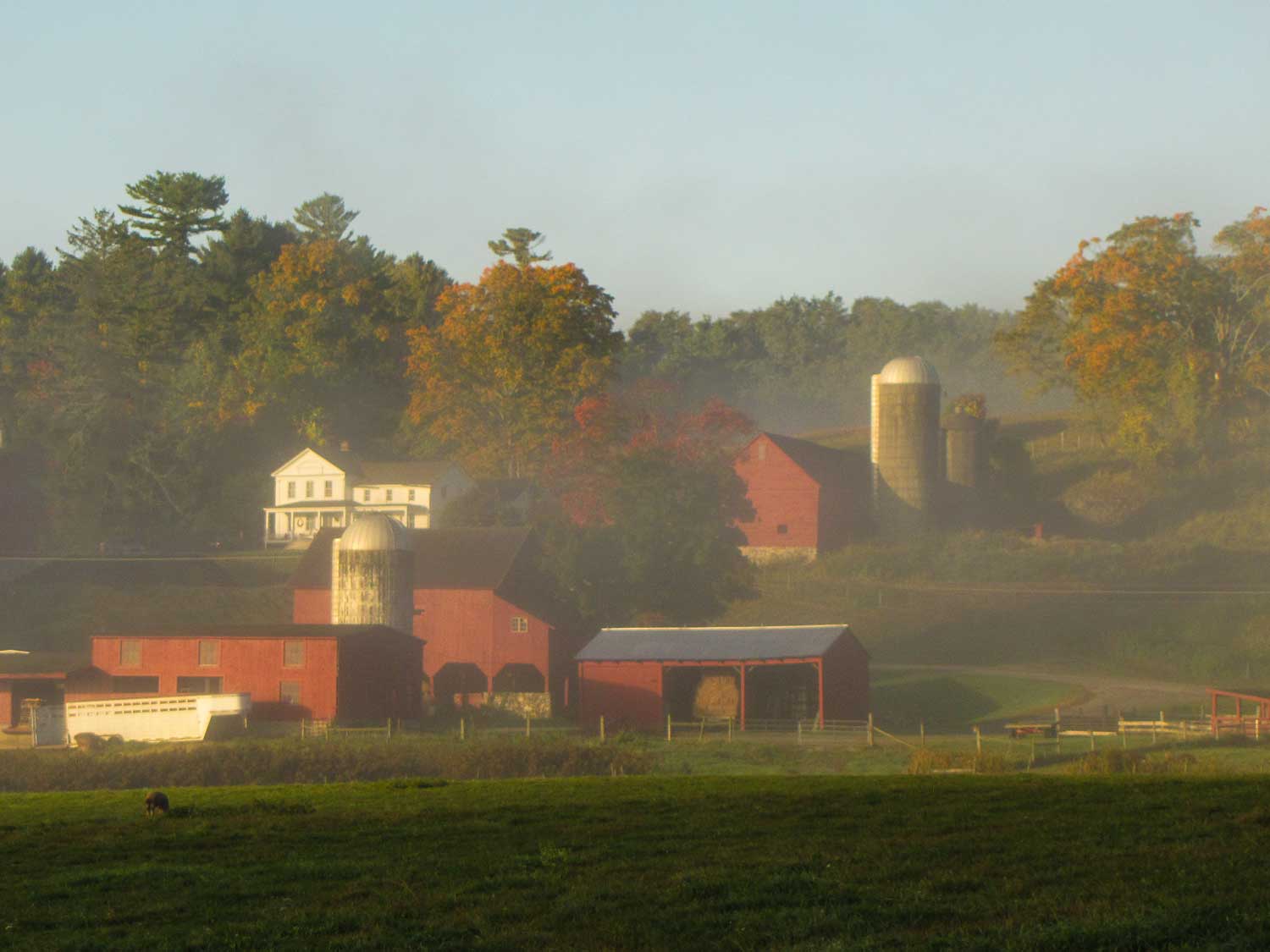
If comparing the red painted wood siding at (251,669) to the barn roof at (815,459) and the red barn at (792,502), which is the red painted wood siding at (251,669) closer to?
the red barn at (792,502)

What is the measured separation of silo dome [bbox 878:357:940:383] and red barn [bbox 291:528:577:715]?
28.1m

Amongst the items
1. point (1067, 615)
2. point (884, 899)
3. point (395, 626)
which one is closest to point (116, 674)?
point (395, 626)

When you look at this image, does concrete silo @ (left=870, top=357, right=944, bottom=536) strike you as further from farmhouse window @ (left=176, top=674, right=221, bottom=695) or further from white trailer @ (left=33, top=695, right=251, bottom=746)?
white trailer @ (left=33, top=695, right=251, bottom=746)

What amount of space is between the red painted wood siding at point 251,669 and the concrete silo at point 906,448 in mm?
39506

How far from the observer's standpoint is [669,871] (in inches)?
521

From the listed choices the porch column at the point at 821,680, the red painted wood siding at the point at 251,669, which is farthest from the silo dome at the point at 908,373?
the red painted wood siding at the point at 251,669

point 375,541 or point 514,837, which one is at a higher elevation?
point 375,541

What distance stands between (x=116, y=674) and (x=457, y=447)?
39.7 meters

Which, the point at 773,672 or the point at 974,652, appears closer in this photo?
the point at 773,672

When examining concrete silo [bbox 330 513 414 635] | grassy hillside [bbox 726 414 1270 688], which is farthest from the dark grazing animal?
grassy hillside [bbox 726 414 1270 688]

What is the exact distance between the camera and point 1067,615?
2499 inches

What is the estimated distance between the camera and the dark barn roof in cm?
5847

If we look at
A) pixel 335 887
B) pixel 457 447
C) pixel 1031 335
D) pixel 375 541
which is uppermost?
pixel 1031 335

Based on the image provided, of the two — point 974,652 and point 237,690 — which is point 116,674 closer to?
point 237,690
